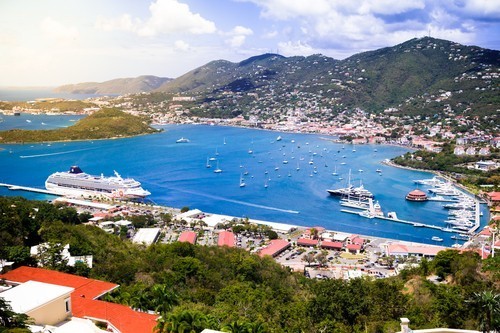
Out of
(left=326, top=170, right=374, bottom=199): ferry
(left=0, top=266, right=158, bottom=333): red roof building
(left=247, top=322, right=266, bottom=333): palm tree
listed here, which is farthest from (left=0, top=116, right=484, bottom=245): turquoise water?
(left=247, top=322, right=266, bottom=333): palm tree

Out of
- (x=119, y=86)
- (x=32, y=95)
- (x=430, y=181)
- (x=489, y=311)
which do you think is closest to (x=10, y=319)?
(x=489, y=311)

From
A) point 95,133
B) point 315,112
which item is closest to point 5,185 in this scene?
point 95,133

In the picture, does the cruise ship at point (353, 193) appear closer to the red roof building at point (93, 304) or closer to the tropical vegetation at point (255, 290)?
the tropical vegetation at point (255, 290)

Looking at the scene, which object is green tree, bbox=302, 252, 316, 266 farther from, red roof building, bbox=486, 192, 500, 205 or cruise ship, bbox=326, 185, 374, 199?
red roof building, bbox=486, 192, 500, 205

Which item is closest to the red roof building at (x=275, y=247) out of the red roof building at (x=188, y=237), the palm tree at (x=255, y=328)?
the red roof building at (x=188, y=237)

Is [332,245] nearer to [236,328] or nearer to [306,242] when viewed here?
[306,242]

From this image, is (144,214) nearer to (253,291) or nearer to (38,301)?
(253,291)
